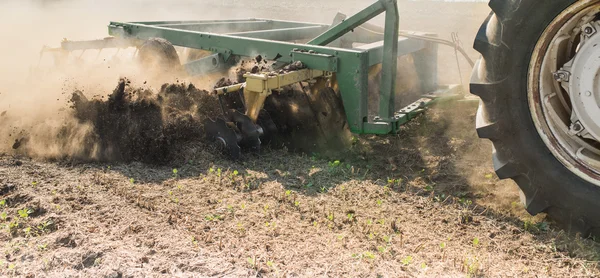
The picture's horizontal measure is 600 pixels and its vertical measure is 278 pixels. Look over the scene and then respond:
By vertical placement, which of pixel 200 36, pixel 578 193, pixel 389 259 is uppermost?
pixel 200 36

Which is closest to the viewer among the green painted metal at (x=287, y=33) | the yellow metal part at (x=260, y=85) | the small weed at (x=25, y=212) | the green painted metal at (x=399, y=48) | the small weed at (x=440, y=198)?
the small weed at (x=25, y=212)

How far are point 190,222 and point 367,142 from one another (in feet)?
8.00

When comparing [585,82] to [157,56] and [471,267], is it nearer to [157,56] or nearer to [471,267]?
[471,267]

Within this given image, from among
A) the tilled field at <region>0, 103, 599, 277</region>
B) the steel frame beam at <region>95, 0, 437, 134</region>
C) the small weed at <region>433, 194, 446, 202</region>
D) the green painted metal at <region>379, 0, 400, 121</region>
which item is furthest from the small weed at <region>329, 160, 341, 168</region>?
the small weed at <region>433, 194, 446, 202</region>

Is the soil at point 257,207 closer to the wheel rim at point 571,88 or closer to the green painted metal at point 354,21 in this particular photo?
the wheel rim at point 571,88

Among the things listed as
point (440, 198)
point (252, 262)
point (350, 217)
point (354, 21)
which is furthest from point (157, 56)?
point (252, 262)

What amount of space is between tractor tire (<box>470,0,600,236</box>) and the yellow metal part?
6.12ft

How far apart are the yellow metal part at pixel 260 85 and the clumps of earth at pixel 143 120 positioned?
→ 1.84ft

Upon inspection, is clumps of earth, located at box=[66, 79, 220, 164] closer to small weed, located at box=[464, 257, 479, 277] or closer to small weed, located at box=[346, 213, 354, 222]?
small weed, located at box=[346, 213, 354, 222]

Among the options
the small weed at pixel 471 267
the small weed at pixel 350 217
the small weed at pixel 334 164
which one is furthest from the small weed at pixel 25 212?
the small weed at pixel 471 267

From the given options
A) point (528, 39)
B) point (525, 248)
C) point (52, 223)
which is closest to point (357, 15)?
point (528, 39)

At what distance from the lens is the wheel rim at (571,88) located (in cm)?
312

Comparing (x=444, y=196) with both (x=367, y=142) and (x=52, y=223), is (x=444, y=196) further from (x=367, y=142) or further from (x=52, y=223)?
(x=52, y=223)

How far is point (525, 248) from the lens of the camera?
3.34m
